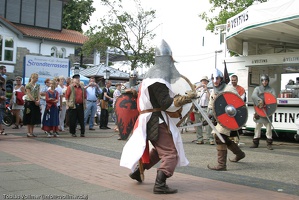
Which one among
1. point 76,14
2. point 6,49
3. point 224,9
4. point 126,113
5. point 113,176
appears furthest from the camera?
point 76,14

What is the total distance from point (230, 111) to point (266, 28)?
20.5ft

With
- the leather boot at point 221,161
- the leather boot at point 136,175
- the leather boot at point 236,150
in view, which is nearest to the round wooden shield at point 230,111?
the leather boot at point 221,161

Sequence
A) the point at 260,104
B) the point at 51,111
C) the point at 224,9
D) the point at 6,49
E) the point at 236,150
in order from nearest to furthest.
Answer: the point at 236,150, the point at 260,104, the point at 51,111, the point at 224,9, the point at 6,49

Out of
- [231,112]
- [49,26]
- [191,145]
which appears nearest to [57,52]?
[49,26]

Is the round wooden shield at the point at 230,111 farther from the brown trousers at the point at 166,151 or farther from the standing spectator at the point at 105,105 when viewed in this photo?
the standing spectator at the point at 105,105

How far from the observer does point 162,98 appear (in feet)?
15.9

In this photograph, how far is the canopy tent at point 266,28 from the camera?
10320 millimetres

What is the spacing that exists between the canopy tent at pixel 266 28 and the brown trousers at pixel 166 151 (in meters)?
6.63

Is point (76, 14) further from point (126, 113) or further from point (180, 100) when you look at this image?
point (180, 100)

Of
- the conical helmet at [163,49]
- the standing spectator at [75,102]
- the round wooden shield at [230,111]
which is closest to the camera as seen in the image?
the conical helmet at [163,49]

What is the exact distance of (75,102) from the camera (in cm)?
1123

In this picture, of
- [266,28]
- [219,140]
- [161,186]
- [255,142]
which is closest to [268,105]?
[255,142]

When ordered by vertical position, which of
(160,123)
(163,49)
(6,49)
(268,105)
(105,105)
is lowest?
(160,123)

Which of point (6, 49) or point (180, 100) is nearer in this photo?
point (180, 100)
